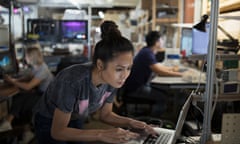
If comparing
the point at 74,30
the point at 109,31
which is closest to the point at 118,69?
the point at 109,31

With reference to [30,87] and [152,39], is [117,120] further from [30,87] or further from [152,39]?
[152,39]

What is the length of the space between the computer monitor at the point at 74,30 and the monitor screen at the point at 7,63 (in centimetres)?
108

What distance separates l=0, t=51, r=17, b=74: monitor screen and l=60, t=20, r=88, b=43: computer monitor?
1.08m

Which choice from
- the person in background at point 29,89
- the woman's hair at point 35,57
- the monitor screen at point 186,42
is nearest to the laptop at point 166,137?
the person in background at point 29,89

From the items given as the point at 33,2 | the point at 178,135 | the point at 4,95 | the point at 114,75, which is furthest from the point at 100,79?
the point at 33,2

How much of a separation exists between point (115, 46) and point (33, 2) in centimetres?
342

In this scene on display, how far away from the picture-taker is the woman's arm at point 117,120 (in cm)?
A: 138

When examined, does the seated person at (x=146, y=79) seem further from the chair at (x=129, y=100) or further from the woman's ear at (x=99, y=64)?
the woman's ear at (x=99, y=64)

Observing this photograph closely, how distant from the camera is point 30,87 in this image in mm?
2883

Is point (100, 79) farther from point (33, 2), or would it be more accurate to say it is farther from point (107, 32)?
point (33, 2)

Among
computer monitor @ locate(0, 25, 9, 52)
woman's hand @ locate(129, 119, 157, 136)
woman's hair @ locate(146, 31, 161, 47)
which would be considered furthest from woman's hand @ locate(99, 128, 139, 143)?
woman's hair @ locate(146, 31, 161, 47)

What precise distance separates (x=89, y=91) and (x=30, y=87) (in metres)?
1.72

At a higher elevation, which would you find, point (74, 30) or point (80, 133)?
point (74, 30)

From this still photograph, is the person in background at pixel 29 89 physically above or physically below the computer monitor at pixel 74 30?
below
